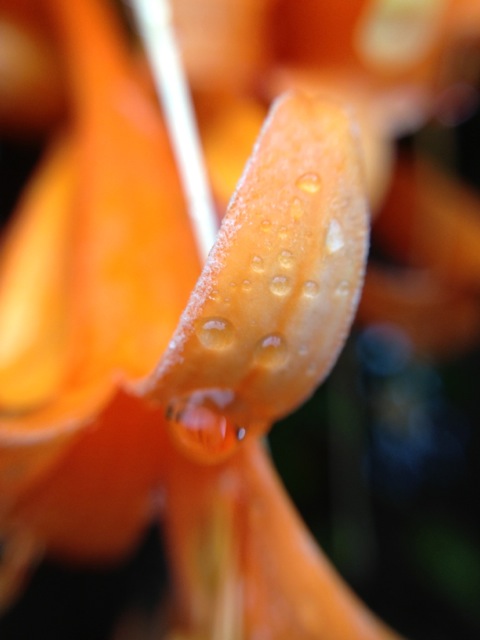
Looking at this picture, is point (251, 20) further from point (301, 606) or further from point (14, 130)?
point (301, 606)

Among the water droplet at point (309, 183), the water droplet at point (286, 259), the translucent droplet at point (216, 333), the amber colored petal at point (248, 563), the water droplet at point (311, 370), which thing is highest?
the water droplet at point (309, 183)

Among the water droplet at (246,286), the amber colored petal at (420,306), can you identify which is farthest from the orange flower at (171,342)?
the amber colored petal at (420,306)

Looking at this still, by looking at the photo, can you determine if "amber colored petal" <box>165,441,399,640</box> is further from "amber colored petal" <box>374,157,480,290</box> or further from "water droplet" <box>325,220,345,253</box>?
"amber colored petal" <box>374,157,480,290</box>

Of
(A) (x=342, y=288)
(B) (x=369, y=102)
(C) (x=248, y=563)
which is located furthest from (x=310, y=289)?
(B) (x=369, y=102)

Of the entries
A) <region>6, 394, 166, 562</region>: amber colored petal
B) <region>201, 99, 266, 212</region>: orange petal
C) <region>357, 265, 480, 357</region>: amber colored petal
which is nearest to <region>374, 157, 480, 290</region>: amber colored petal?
<region>357, 265, 480, 357</region>: amber colored petal

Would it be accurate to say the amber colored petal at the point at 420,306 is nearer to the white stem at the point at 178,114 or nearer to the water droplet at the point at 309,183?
the white stem at the point at 178,114

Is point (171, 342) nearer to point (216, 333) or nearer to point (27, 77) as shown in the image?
point (216, 333)

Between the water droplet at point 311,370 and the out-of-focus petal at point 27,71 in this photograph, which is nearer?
the water droplet at point 311,370

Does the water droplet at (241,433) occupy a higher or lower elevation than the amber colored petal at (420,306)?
higher
